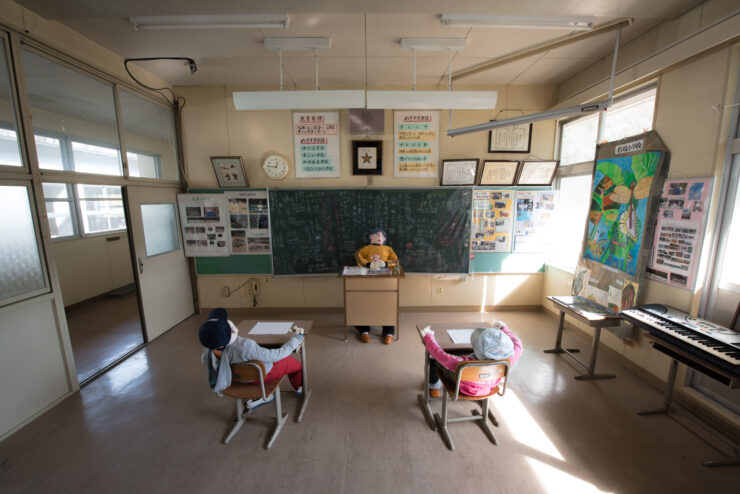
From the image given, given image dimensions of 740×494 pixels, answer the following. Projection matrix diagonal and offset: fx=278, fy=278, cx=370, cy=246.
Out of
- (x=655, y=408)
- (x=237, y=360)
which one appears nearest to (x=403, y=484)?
(x=237, y=360)

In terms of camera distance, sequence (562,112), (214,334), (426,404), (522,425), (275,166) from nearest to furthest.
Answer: (214,334) → (522,425) → (426,404) → (562,112) → (275,166)

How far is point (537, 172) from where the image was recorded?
4051 millimetres

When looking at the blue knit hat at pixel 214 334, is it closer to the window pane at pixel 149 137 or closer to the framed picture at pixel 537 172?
the window pane at pixel 149 137

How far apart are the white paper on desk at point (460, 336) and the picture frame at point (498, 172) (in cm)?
257

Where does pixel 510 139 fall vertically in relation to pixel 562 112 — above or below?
above

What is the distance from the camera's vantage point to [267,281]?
14.2 feet

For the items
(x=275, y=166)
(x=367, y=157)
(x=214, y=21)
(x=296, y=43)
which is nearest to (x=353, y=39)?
(x=296, y=43)

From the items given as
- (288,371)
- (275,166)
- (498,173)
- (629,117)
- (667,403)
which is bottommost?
(667,403)

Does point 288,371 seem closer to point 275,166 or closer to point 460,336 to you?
point 460,336

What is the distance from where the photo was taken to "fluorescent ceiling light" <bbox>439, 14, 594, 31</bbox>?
2428 millimetres

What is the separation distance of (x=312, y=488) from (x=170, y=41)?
4.12 meters

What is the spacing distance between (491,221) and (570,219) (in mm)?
1037

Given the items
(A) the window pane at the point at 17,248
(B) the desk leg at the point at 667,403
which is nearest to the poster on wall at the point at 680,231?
(B) the desk leg at the point at 667,403

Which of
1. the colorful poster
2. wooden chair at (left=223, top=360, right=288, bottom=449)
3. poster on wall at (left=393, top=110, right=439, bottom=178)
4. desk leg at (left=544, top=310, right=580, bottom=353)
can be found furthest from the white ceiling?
desk leg at (left=544, top=310, right=580, bottom=353)
